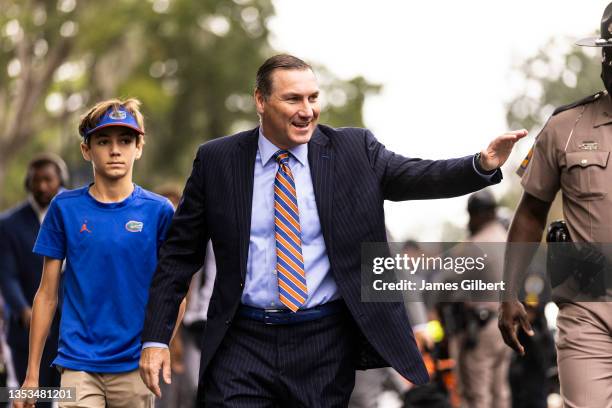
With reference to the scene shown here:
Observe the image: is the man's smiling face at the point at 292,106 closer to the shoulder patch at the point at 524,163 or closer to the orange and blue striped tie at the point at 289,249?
the orange and blue striped tie at the point at 289,249

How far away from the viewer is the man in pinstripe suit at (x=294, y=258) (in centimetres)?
594

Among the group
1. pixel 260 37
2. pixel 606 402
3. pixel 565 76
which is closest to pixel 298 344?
pixel 606 402

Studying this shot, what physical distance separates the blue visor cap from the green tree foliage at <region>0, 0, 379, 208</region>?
8.24 meters

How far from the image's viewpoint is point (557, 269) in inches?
246

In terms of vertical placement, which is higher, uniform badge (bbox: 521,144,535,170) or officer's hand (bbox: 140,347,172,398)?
uniform badge (bbox: 521,144,535,170)

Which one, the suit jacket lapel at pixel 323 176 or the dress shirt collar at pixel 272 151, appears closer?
the suit jacket lapel at pixel 323 176

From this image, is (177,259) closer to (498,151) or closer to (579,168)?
(498,151)

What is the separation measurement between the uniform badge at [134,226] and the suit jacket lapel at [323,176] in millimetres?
970

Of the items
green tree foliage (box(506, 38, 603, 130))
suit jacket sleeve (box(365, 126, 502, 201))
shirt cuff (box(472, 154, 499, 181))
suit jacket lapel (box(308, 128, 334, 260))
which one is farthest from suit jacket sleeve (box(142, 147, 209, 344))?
green tree foliage (box(506, 38, 603, 130))

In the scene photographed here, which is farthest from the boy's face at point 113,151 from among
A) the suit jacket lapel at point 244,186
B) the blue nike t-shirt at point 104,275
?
the suit jacket lapel at point 244,186

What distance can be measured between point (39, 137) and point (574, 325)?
3172 cm

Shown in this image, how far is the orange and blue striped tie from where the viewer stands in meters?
5.91

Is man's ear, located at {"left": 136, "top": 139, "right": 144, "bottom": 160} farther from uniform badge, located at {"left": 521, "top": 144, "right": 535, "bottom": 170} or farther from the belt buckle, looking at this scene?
uniform badge, located at {"left": 521, "top": 144, "right": 535, "bottom": 170}

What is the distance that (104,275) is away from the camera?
Answer: 6.46 m
